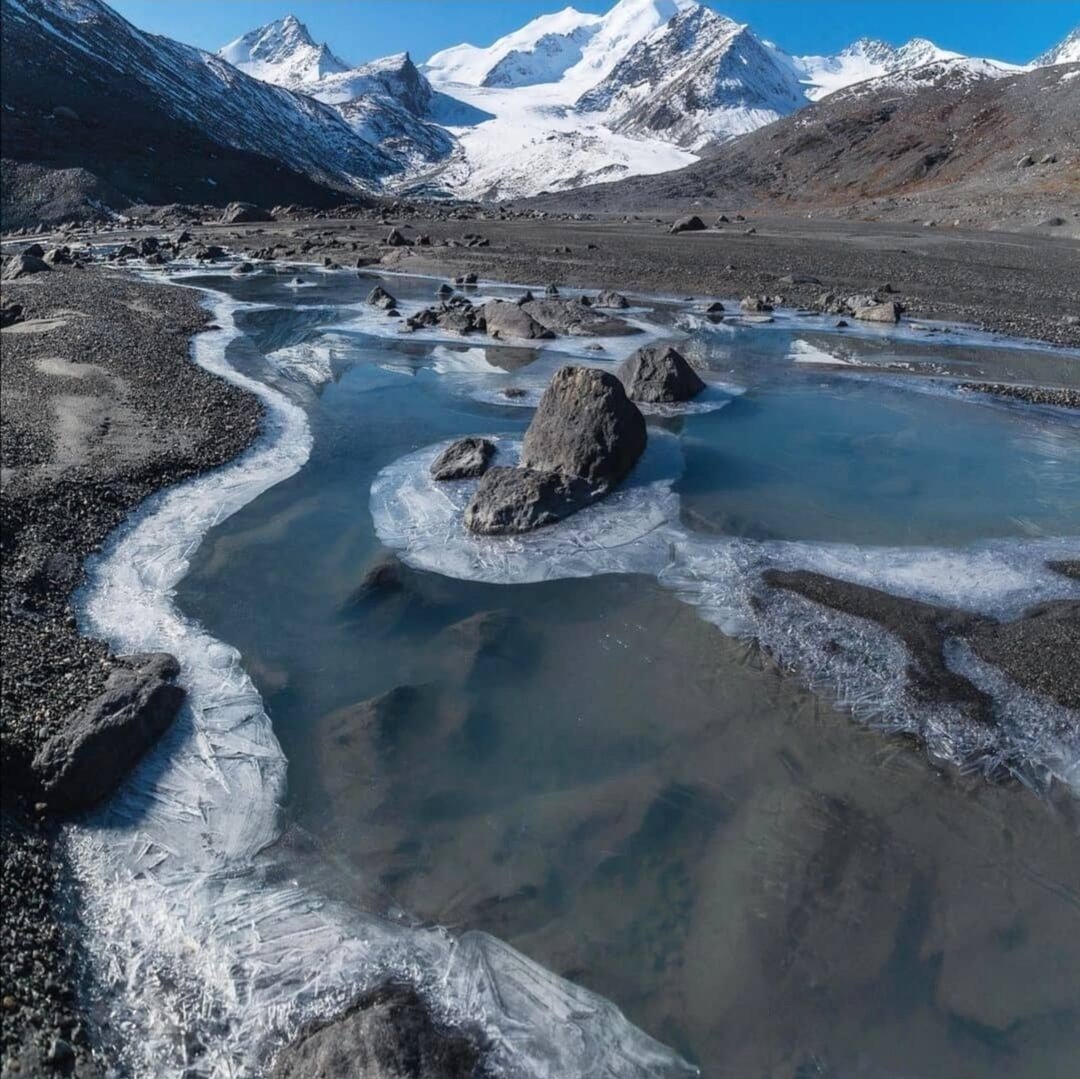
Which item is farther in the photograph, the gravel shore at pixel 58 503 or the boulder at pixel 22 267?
the boulder at pixel 22 267

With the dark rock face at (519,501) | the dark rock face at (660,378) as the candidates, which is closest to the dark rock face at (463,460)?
the dark rock face at (519,501)

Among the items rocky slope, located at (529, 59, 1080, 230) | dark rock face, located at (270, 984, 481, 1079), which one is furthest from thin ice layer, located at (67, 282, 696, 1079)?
rocky slope, located at (529, 59, 1080, 230)

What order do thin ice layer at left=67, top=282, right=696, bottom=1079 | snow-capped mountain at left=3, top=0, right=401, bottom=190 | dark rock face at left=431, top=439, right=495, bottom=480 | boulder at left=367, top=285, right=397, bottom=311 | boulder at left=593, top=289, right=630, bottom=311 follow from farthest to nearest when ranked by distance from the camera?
snow-capped mountain at left=3, top=0, right=401, bottom=190 → boulder at left=367, top=285, right=397, bottom=311 → boulder at left=593, top=289, right=630, bottom=311 → dark rock face at left=431, top=439, right=495, bottom=480 → thin ice layer at left=67, top=282, right=696, bottom=1079

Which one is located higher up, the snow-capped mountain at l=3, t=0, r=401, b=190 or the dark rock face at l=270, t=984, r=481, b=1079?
the snow-capped mountain at l=3, t=0, r=401, b=190

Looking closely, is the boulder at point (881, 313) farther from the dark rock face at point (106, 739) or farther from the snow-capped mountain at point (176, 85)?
the snow-capped mountain at point (176, 85)

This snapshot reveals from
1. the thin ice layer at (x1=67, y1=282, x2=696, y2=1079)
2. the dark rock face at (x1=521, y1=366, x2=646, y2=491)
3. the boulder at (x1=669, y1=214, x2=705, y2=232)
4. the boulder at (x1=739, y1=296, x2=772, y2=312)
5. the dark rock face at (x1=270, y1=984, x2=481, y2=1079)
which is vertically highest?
the boulder at (x1=669, y1=214, x2=705, y2=232)

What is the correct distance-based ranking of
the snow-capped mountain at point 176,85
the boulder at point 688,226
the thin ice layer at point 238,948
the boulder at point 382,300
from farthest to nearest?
the snow-capped mountain at point 176,85 < the boulder at point 688,226 < the boulder at point 382,300 < the thin ice layer at point 238,948

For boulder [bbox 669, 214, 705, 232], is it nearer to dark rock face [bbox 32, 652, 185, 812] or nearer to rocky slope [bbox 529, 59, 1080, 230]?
rocky slope [bbox 529, 59, 1080, 230]

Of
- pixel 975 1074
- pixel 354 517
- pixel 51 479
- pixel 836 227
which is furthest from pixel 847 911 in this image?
pixel 836 227
